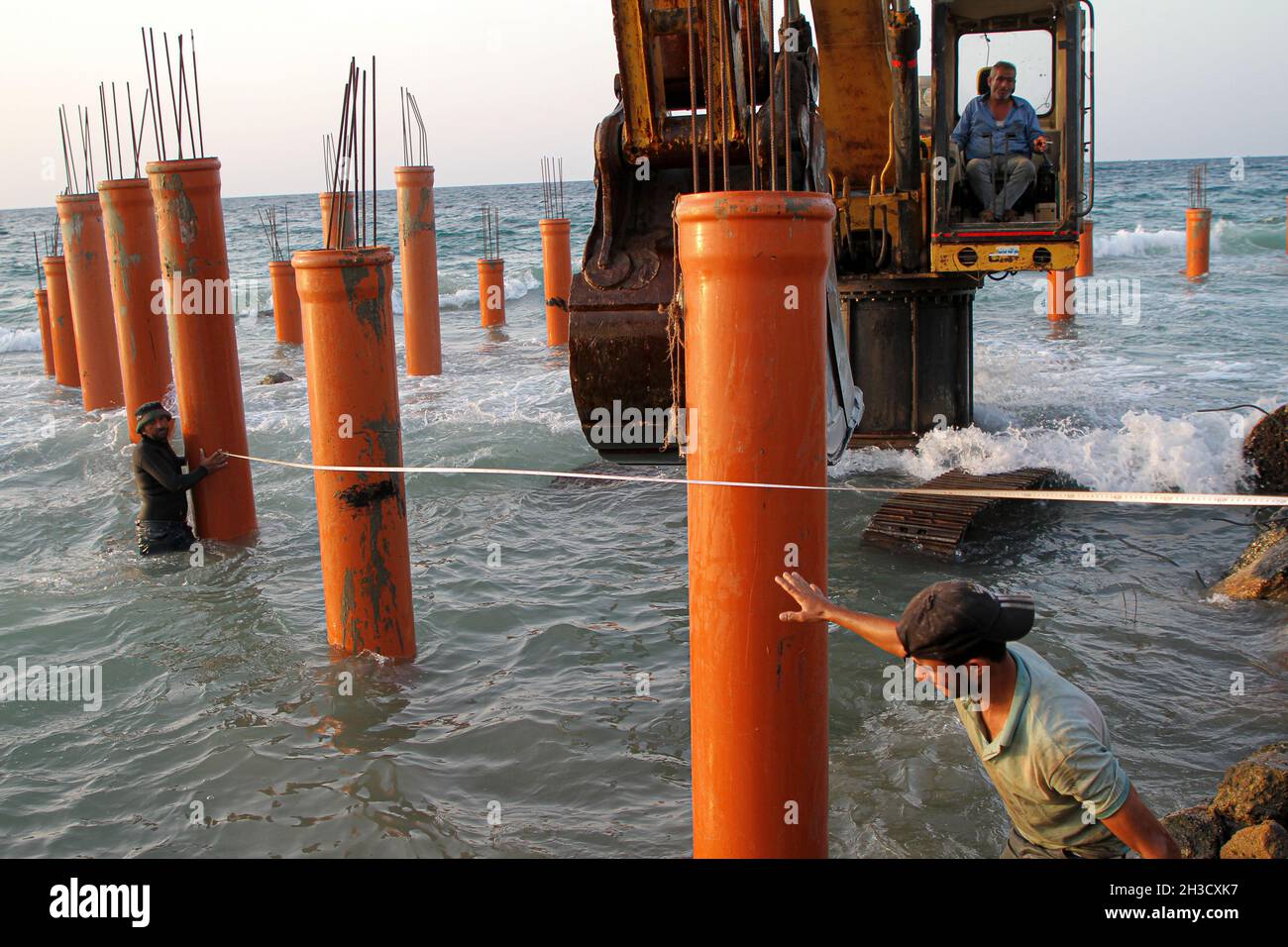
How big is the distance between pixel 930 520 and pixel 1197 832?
465cm

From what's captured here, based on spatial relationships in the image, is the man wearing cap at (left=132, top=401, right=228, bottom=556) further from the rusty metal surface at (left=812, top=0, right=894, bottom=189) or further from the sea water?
the rusty metal surface at (left=812, top=0, right=894, bottom=189)

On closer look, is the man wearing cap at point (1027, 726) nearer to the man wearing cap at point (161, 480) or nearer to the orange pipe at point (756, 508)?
the orange pipe at point (756, 508)

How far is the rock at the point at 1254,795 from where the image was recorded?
4.44 meters

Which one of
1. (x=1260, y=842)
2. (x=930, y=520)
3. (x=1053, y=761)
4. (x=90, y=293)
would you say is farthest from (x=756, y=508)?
(x=90, y=293)

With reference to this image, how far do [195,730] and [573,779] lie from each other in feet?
6.98

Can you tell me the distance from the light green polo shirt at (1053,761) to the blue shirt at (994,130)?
767 centimetres

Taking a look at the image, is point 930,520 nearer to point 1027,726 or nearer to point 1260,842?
point 1260,842

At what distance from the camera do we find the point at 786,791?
3.80 meters

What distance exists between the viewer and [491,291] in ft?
76.4

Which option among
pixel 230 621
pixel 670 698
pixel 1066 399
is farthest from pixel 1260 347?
pixel 230 621

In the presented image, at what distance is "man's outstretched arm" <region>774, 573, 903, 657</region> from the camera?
355cm

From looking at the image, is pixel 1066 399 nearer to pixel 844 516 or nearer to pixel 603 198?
pixel 844 516

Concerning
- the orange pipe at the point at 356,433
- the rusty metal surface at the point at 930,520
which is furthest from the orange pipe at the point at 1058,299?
the orange pipe at the point at 356,433

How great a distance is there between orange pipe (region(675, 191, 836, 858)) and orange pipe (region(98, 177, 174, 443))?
6.76m
